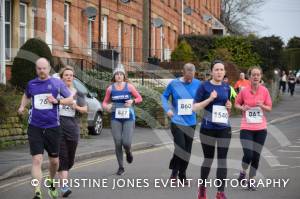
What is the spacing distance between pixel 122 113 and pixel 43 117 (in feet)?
10.3

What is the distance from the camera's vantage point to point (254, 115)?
11016 mm

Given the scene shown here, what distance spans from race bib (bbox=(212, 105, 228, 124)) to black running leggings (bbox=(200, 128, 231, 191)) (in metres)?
0.16

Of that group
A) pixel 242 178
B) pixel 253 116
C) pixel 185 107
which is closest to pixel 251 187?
pixel 242 178

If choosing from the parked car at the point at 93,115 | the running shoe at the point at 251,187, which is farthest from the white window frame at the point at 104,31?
the running shoe at the point at 251,187

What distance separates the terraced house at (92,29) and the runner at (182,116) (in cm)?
1164

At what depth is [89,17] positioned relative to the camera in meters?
30.8

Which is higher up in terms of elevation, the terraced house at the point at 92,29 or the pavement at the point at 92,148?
the terraced house at the point at 92,29

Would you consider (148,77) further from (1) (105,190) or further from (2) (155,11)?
(1) (105,190)

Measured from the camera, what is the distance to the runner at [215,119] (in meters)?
9.77

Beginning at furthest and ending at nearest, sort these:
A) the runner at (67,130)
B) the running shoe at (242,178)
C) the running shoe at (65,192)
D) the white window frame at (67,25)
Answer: the white window frame at (67,25) → the running shoe at (242,178) → the runner at (67,130) → the running shoe at (65,192)

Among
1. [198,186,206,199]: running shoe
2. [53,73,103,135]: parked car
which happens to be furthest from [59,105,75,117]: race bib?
[53,73,103,135]: parked car

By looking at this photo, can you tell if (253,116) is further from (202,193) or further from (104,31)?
(104,31)

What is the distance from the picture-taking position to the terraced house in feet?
78.2

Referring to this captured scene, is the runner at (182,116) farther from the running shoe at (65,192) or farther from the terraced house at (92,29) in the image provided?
the terraced house at (92,29)
